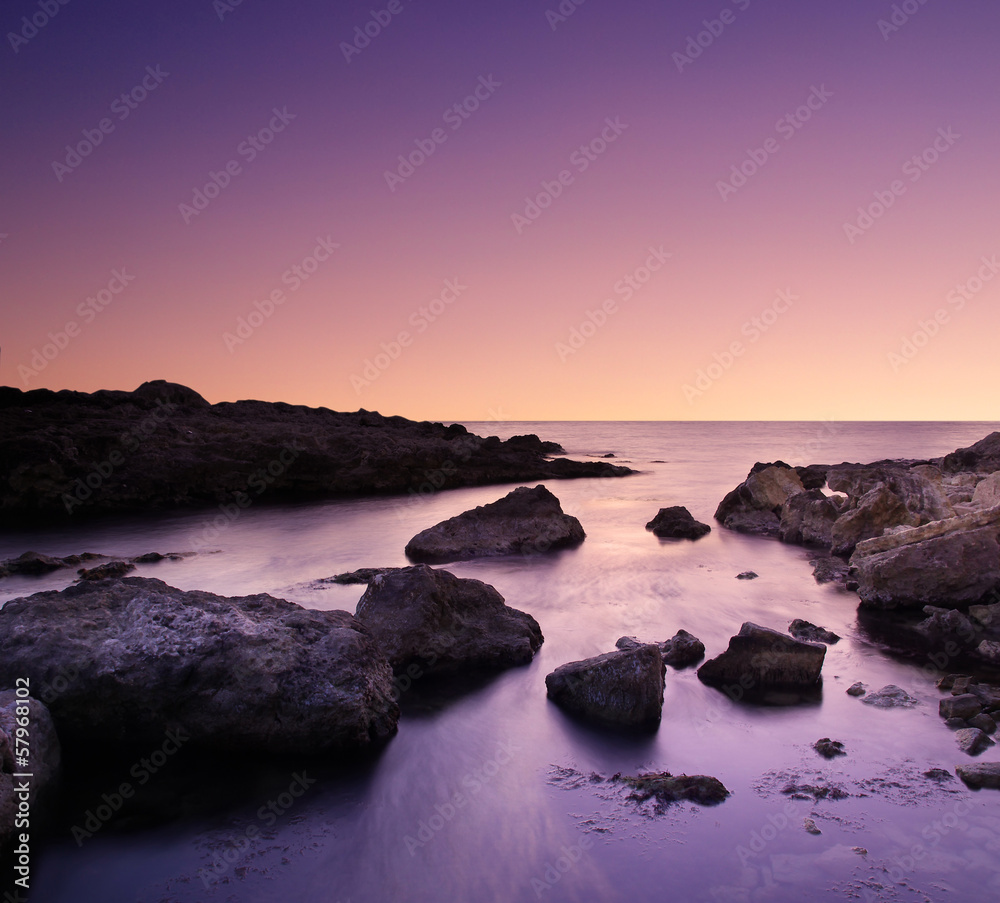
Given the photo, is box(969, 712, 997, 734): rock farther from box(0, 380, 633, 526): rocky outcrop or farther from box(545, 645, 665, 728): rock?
box(0, 380, 633, 526): rocky outcrop

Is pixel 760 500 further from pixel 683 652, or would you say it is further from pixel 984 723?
pixel 984 723

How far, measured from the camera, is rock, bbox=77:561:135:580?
43.7ft

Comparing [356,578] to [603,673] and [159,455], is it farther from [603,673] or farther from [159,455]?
[159,455]

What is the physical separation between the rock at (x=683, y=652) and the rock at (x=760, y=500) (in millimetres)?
11918

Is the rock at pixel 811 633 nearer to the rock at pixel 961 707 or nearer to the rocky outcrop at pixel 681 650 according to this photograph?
the rocky outcrop at pixel 681 650

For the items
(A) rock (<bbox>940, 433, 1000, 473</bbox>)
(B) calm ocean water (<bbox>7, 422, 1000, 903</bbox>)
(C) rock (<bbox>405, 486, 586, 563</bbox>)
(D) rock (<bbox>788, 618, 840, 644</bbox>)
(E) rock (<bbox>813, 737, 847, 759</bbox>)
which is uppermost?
(A) rock (<bbox>940, 433, 1000, 473</bbox>)

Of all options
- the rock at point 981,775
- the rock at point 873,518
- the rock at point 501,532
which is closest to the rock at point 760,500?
the rock at point 873,518

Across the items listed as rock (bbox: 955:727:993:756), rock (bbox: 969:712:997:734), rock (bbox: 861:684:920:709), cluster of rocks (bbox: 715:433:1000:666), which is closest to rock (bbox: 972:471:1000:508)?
cluster of rocks (bbox: 715:433:1000:666)

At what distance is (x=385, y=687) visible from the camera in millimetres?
6789

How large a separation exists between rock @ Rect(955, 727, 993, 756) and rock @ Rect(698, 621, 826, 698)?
5.13 feet

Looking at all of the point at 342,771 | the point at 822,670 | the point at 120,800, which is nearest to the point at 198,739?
the point at 120,800

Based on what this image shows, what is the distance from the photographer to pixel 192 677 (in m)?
6.00

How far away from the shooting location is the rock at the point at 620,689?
679cm

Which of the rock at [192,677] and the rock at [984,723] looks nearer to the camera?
the rock at [192,677]
